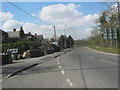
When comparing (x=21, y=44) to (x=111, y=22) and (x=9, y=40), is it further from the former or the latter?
(x=9, y=40)

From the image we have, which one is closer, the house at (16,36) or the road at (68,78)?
the road at (68,78)

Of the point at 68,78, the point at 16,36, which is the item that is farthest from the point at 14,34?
the point at 68,78

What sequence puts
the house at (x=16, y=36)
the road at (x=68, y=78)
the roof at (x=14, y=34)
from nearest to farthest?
the road at (x=68, y=78), the house at (x=16, y=36), the roof at (x=14, y=34)

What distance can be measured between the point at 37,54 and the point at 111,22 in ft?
75.0

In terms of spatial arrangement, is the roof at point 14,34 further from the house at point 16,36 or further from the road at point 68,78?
the road at point 68,78

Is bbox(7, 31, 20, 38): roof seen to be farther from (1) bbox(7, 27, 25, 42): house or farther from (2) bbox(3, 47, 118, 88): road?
(2) bbox(3, 47, 118, 88): road

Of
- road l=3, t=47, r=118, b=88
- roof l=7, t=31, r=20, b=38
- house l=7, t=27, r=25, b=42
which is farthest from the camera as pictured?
roof l=7, t=31, r=20, b=38

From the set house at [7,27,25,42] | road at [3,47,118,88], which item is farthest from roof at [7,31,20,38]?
road at [3,47,118,88]

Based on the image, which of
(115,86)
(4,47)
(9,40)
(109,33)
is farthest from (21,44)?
(115,86)

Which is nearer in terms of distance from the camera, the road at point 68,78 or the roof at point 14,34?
the road at point 68,78

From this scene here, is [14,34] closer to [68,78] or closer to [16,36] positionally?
[16,36]

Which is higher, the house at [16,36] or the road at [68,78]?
the house at [16,36]

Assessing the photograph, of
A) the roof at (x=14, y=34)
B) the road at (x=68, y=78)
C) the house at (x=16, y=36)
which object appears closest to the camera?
the road at (x=68, y=78)

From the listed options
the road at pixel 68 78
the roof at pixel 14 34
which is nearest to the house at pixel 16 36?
the roof at pixel 14 34
